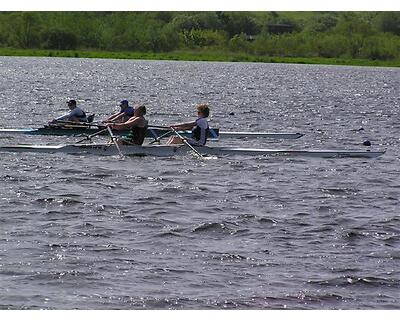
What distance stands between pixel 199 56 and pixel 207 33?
21.8 metres

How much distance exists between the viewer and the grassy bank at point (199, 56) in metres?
146

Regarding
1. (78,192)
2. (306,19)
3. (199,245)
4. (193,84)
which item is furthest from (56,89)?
(306,19)

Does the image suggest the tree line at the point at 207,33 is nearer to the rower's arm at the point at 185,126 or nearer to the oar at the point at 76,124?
the oar at the point at 76,124

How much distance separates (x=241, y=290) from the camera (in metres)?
13.8

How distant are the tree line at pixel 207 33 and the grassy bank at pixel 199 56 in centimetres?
85

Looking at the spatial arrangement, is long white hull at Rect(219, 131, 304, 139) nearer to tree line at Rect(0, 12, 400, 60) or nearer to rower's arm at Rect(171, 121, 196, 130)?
rower's arm at Rect(171, 121, 196, 130)

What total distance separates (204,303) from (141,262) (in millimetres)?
2206

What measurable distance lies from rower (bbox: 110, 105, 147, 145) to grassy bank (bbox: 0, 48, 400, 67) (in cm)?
11937

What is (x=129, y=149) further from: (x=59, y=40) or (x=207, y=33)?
(x=59, y=40)

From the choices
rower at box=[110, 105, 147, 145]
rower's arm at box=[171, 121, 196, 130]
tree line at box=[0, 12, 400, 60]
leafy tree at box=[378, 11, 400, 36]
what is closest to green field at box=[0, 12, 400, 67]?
tree line at box=[0, 12, 400, 60]

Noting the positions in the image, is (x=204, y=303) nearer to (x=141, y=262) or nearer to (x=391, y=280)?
(x=141, y=262)

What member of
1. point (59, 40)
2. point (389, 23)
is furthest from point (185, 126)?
point (59, 40)

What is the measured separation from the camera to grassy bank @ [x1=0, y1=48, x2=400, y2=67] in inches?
5728

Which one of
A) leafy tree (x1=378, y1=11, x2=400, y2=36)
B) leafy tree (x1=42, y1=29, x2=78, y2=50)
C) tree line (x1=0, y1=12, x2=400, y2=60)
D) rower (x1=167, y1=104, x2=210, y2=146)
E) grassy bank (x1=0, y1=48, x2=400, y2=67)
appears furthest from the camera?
grassy bank (x1=0, y1=48, x2=400, y2=67)
